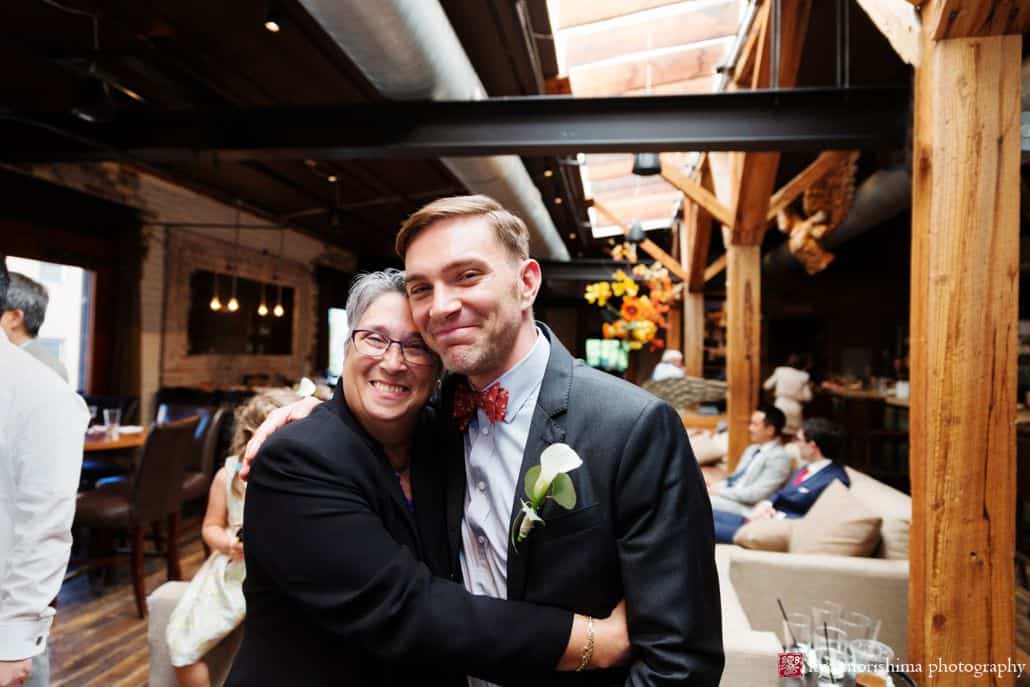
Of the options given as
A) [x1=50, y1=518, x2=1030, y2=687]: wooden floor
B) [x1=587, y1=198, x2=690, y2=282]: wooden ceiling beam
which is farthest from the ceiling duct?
[x1=587, y1=198, x2=690, y2=282]: wooden ceiling beam

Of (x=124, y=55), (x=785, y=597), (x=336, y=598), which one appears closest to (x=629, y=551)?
(x=336, y=598)

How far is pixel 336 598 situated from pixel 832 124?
11.4ft

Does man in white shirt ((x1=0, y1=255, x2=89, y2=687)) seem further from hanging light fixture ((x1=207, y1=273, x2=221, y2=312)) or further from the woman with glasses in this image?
hanging light fixture ((x1=207, y1=273, x2=221, y2=312))

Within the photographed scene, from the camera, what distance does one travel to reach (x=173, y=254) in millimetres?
7566

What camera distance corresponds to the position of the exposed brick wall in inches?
259

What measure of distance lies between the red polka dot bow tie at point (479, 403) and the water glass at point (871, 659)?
51.3 inches

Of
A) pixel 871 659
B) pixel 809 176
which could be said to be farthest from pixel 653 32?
pixel 871 659

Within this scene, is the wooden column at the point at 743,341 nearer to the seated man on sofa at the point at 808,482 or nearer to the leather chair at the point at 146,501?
the seated man on sofa at the point at 808,482

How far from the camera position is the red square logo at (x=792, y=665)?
1.74 metres

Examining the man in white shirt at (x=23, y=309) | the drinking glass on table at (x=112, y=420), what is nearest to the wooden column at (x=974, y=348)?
the man in white shirt at (x=23, y=309)

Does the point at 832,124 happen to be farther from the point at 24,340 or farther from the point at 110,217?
the point at 110,217

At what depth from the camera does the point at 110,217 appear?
6.59 m

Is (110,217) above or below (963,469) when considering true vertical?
above

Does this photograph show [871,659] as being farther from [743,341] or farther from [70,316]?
[70,316]
